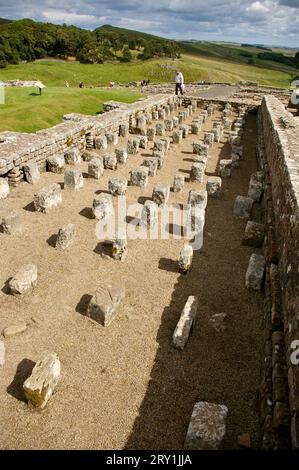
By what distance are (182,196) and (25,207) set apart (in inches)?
213

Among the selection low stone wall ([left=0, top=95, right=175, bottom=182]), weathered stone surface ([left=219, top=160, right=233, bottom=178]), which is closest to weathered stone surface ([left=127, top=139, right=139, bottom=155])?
low stone wall ([left=0, top=95, right=175, bottom=182])

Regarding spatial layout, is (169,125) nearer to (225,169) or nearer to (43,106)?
(43,106)

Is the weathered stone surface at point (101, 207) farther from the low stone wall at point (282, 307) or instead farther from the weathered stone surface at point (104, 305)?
the low stone wall at point (282, 307)

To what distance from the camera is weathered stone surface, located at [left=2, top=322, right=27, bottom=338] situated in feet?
21.0

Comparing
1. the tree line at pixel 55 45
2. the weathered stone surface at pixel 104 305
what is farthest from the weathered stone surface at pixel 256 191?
the tree line at pixel 55 45

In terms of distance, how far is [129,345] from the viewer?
252 inches

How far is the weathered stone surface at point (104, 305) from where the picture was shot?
22.1ft

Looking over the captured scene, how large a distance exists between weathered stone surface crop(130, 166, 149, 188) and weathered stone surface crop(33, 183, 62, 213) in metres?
3.18

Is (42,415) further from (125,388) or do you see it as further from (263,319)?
(263,319)

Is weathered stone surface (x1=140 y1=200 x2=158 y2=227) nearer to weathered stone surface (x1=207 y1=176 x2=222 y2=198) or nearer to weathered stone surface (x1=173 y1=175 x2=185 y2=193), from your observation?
weathered stone surface (x1=173 y1=175 x2=185 y2=193)

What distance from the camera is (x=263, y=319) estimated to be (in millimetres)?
6895

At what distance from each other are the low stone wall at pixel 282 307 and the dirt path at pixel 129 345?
59cm

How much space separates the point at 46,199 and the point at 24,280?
3.89 m

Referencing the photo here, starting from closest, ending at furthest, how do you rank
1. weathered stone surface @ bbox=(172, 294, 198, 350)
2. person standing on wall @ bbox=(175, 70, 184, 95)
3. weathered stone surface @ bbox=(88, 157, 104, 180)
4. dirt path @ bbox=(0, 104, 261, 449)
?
dirt path @ bbox=(0, 104, 261, 449), weathered stone surface @ bbox=(172, 294, 198, 350), weathered stone surface @ bbox=(88, 157, 104, 180), person standing on wall @ bbox=(175, 70, 184, 95)
